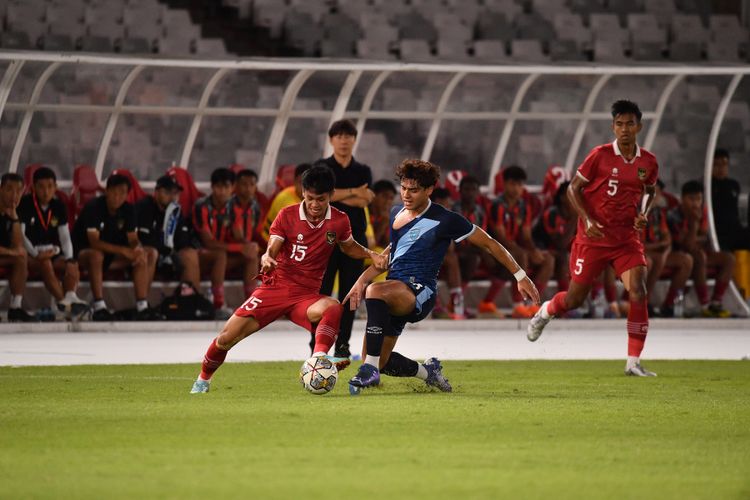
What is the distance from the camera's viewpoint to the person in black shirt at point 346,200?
11.7m

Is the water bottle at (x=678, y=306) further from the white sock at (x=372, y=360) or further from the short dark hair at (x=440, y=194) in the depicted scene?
the white sock at (x=372, y=360)

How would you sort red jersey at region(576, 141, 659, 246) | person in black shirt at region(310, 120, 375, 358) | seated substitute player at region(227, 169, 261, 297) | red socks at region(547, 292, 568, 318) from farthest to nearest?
seated substitute player at region(227, 169, 261, 297)
red socks at region(547, 292, 568, 318)
red jersey at region(576, 141, 659, 246)
person in black shirt at region(310, 120, 375, 358)

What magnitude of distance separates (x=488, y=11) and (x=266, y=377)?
1560 cm

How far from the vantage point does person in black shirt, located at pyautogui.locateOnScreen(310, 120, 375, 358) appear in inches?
460

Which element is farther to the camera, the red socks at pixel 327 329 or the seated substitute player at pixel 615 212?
the seated substitute player at pixel 615 212

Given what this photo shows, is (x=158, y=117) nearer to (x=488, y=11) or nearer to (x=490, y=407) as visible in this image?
(x=488, y=11)

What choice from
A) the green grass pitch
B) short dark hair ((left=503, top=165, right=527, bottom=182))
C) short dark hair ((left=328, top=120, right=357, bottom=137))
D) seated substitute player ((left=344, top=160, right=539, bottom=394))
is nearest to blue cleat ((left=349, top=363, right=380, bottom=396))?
seated substitute player ((left=344, top=160, right=539, bottom=394))

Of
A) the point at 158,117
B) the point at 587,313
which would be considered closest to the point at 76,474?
the point at 587,313

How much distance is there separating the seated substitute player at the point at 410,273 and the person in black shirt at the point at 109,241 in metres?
7.76

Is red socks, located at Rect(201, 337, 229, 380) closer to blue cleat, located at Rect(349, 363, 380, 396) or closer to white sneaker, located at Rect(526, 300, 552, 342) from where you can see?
blue cleat, located at Rect(349, 363, 380, 396)

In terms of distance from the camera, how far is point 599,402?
30.9 feet

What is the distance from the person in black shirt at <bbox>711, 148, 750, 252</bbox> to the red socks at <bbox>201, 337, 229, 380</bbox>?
39.5 ft

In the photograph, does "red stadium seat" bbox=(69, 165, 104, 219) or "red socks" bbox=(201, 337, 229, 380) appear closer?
"red socks" bbox=(201, 337, 229, 380)

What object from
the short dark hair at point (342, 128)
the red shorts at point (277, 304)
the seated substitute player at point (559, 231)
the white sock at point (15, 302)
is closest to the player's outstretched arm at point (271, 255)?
the red shorts at point (277, 304)
